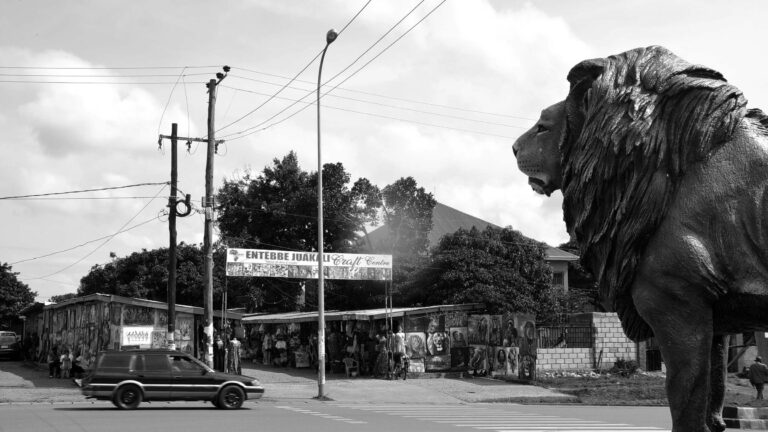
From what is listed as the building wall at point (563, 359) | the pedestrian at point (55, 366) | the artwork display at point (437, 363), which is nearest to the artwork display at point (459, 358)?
the artwork display at point (437, 363)

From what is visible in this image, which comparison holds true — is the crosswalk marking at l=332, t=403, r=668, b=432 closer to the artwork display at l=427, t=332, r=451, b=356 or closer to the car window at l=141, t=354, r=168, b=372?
the car window at l=141, t=354, r=168, b=372

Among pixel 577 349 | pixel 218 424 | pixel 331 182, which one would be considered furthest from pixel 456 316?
pixel 331 182

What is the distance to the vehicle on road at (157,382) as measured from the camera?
69.6 feet

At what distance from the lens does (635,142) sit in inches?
122

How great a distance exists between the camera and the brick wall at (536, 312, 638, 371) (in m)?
30.9

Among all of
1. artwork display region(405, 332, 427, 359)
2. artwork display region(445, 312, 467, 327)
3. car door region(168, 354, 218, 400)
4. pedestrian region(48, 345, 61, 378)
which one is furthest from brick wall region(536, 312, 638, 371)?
pedestrian region(48, 345, 61, 378)

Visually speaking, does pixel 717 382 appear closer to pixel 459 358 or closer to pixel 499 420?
pixel 499 420

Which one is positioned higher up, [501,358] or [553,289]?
[553,289]

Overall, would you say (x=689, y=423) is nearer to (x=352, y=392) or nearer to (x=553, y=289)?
(x=352, y=392)

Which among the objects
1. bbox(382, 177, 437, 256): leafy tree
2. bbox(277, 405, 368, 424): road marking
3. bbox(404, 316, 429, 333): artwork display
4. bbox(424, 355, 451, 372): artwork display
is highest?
bbox(382, 177, 437, 256): leafy tree

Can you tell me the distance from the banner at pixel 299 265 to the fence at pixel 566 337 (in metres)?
6.41

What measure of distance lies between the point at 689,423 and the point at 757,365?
2058 centimetres

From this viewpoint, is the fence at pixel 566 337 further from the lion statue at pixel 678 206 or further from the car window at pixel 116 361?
the lion statue at pixel 678 206

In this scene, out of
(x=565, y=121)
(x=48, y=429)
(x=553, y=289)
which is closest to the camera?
(x=565, y=121)
